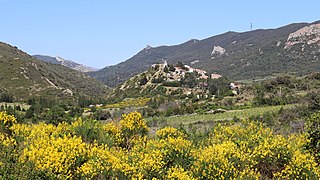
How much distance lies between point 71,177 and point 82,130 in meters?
5.60

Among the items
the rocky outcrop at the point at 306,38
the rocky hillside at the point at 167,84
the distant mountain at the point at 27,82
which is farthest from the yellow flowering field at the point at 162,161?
the rocky outcrop at the point at 306,38

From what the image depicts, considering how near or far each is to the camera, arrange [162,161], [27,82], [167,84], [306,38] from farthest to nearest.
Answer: [306,38], [27,82], [167,84], [162,161]

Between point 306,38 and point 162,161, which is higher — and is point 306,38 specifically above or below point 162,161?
above

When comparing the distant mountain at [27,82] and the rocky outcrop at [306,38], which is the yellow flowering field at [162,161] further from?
the rocky outcrop at [306,38]

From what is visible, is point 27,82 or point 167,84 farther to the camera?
point 27,82

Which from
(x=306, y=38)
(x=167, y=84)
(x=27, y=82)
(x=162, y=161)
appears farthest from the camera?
(x=306, y=38)

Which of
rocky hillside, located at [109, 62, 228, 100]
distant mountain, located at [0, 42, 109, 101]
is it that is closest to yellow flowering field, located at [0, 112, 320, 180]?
rocky hillside, located at [109, 62, 228, 100]

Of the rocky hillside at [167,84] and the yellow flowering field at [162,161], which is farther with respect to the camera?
the rocky hillside at [167,84]

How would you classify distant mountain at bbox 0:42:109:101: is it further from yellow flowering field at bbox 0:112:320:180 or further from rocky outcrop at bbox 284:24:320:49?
rocky outcrop at bbox 284:24:320:49

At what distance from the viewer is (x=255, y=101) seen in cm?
6069

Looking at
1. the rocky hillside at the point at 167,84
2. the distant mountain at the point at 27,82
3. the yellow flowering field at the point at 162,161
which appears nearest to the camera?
the yellow flowering field at the point at 162,161

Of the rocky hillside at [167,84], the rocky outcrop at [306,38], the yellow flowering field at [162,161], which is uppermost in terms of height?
the rocky outcrop at [306,38]

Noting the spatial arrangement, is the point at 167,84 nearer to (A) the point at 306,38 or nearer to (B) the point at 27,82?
(B) the point at 27,82

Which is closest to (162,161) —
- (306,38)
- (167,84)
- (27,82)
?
(167,84)
